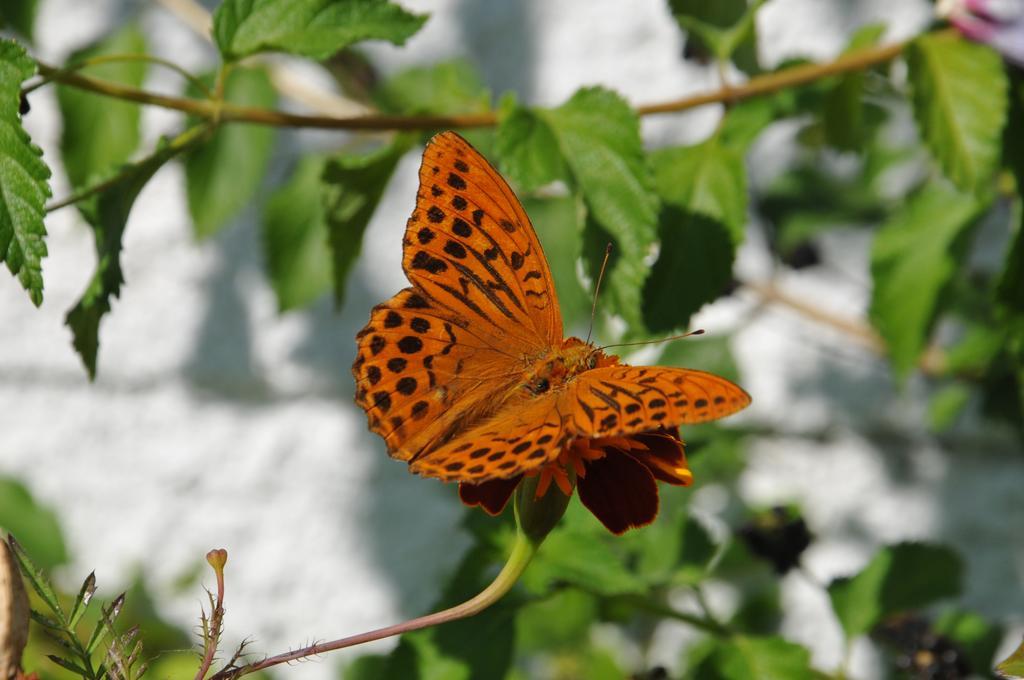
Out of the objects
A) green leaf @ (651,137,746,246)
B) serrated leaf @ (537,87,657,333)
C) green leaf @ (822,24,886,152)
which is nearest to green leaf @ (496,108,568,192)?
serrated leaf @ (537,87,657,333)

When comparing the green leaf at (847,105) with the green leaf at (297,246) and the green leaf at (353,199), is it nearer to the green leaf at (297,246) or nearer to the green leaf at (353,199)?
the green leaf at (353,199)

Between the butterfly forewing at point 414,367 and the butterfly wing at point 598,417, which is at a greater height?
the butterfly forewing at point 414,367

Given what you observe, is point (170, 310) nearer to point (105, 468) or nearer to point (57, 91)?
point (105, 468)

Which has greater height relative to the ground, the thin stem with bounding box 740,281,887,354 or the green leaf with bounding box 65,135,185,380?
the green leaf with bounding box 65,135,185,380

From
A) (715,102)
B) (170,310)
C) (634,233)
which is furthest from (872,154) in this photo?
(170,310)

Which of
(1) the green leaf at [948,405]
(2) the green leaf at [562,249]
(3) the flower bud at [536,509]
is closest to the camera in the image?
(3) the flower bud at [536,509]

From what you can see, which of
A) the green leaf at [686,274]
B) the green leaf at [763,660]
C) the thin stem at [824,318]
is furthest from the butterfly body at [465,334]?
the thin stem at [824,318]

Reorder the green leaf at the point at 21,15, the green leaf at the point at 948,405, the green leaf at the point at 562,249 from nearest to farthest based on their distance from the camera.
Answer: the green leaf at the point at 21,15
the green leaf at the point at 562,249
the green leaf at the point at 948,405

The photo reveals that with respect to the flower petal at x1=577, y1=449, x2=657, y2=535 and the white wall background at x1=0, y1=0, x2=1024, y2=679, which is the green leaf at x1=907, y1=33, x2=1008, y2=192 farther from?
the white wall background at x1=0, y1=0, x2=1024, y2=679
